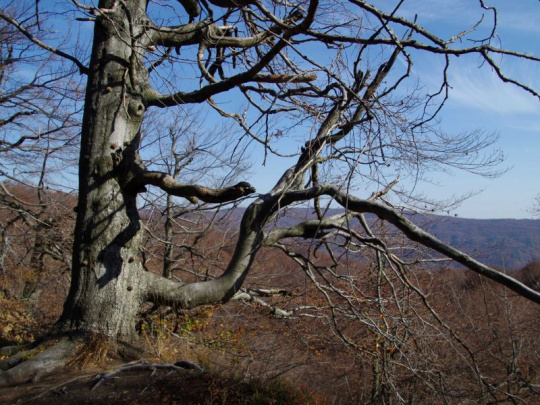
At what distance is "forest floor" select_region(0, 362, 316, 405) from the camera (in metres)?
3.00

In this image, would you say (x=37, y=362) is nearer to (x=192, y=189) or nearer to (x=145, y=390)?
(x=145, y=390)

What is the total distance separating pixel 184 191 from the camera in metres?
3.83

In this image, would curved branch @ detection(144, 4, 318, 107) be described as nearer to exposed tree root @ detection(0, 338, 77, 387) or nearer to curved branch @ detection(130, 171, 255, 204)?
curved branch @ detection(130, 171, 255, 204)

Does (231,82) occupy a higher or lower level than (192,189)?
higher

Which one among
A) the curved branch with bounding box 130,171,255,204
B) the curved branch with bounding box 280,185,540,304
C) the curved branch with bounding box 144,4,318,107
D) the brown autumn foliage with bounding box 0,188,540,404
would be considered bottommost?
the brown autumn foliage with bounding box 0,188,540,404

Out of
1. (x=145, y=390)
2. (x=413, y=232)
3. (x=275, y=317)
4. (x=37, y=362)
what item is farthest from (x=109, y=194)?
(x=275, y=317)

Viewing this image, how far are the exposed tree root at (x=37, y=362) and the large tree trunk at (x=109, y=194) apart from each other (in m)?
0.20

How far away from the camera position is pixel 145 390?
3.11 metres

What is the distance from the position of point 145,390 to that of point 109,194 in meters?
1.79

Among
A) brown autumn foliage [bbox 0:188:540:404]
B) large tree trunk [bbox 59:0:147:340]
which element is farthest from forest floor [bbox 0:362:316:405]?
brown autumn foliage [bbox 0:188:540:404]

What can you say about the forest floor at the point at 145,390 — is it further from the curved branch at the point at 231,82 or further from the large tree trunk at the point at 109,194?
the curved branch at the point at 231,82

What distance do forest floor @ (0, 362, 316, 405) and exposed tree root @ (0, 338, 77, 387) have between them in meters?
0.08

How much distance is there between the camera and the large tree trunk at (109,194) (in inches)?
151

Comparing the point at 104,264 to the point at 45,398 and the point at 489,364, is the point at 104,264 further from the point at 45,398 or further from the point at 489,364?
the point at 489,364
